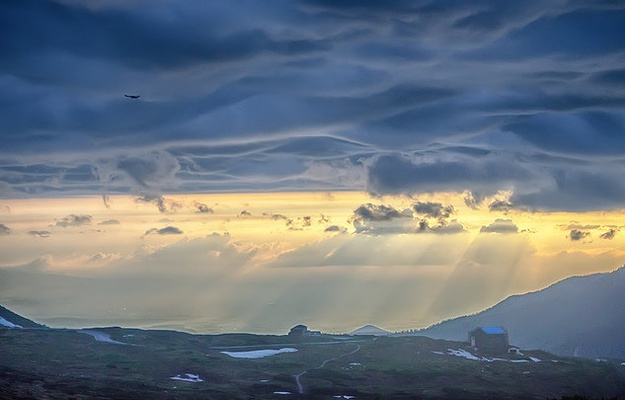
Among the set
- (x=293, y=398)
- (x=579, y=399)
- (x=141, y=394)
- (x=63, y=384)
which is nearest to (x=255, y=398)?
(x=293, y=398)

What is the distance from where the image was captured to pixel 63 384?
639ft

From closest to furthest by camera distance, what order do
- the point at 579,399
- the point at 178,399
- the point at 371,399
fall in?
the point at 579,399, the point at 178,399, the point at 371,399

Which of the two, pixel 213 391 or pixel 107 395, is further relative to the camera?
pixel 213 391

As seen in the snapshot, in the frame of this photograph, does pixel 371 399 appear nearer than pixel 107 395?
No

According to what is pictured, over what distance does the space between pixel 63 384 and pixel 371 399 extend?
6241 centimetres

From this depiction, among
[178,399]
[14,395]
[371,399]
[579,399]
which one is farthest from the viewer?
[371,399]

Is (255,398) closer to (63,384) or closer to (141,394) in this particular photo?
(141,394)

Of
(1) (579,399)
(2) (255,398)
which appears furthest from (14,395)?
(1) (579,399)

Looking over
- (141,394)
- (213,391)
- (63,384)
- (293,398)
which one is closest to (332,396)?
(293,398)

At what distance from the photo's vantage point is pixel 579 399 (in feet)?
501

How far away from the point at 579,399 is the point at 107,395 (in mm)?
87333

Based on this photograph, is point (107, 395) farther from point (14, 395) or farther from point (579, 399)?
point (579, 399)

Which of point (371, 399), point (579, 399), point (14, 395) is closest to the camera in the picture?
point (579, 399)

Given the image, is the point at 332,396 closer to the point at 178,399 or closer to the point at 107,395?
the point at 178,399
